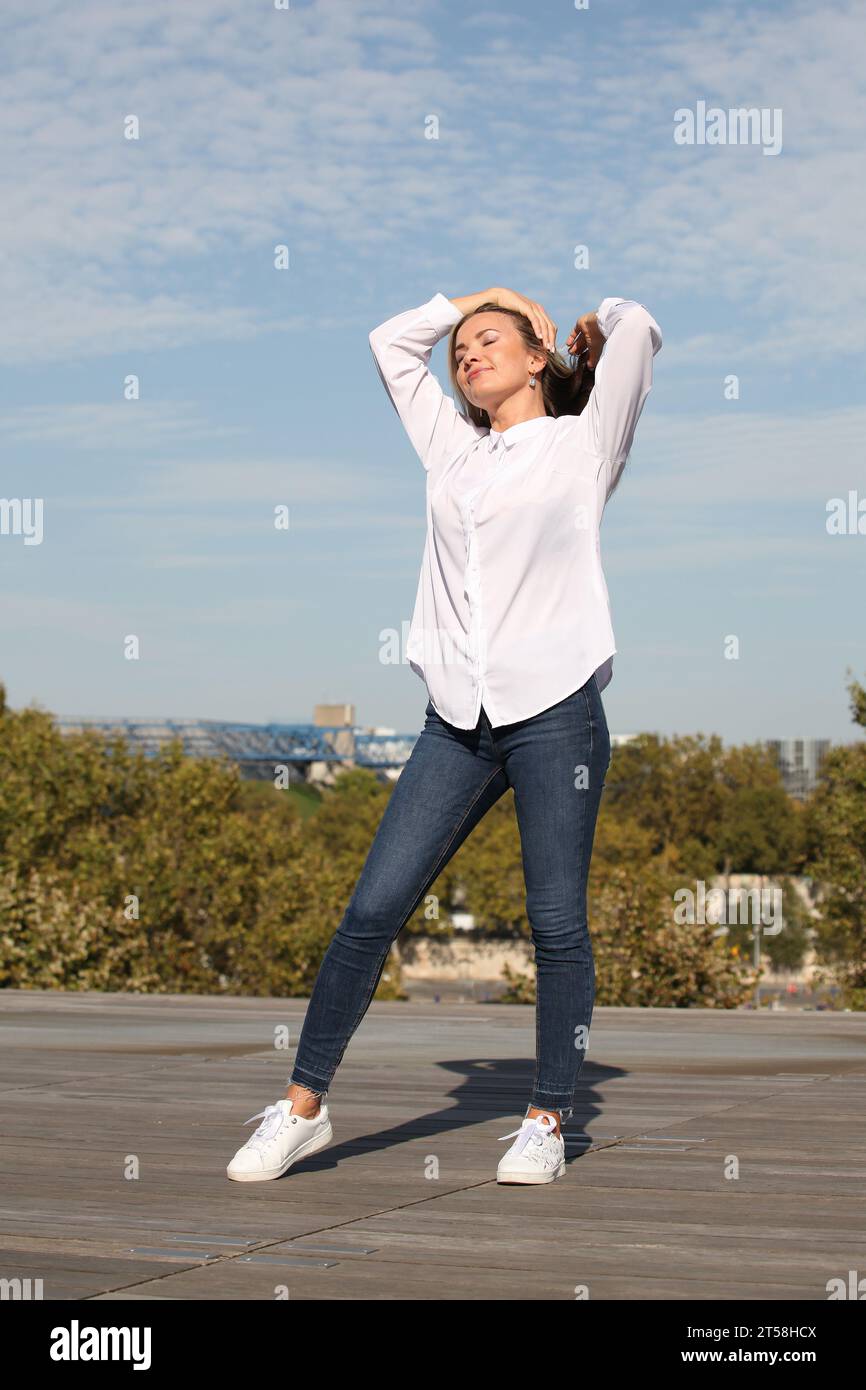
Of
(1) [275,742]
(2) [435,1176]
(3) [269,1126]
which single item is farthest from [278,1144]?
(1) [275,742]

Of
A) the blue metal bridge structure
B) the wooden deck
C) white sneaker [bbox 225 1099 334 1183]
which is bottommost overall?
the wooden deck

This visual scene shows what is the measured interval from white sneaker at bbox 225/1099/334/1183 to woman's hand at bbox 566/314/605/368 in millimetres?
1981

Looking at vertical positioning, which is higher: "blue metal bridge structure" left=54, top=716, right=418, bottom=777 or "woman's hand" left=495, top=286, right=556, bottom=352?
"blue metal bridge structure" left=54, top=716, right=418, bottom=777

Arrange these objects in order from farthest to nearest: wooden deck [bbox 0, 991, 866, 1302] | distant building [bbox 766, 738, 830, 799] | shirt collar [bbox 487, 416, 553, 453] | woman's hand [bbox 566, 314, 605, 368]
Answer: distant building [bbox 766, 738, 830, 799], woman's hand [bbox 566, 314, 605, 368], shirt collar [bbox 487, 416, 553, 453], wooden deck [bbox 0, 991, 866, 1302]

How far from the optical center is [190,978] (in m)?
25.6

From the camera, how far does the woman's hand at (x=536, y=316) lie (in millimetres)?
4090

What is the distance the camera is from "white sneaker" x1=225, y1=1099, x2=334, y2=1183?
3.77 m

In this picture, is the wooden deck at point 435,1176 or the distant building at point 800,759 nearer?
the wooden deck at point 435,1176

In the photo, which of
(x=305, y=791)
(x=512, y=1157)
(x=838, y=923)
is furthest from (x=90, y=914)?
(x=305, y=791)

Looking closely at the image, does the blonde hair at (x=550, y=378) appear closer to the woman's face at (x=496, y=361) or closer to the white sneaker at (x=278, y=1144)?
the woman's face at (x=496, y=361)

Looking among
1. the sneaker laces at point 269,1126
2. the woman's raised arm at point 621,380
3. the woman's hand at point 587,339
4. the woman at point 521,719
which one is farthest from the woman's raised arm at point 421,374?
the sneaker laces at point 269,1126

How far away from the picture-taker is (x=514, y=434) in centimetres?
400

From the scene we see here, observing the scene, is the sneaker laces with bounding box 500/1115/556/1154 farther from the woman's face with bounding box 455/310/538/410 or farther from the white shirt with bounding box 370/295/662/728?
the woman's face with bounding box 455/310/538/410

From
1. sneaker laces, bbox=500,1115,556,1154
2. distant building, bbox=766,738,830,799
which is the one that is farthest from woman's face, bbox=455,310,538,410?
distant building, bbox=766,738,830,799
